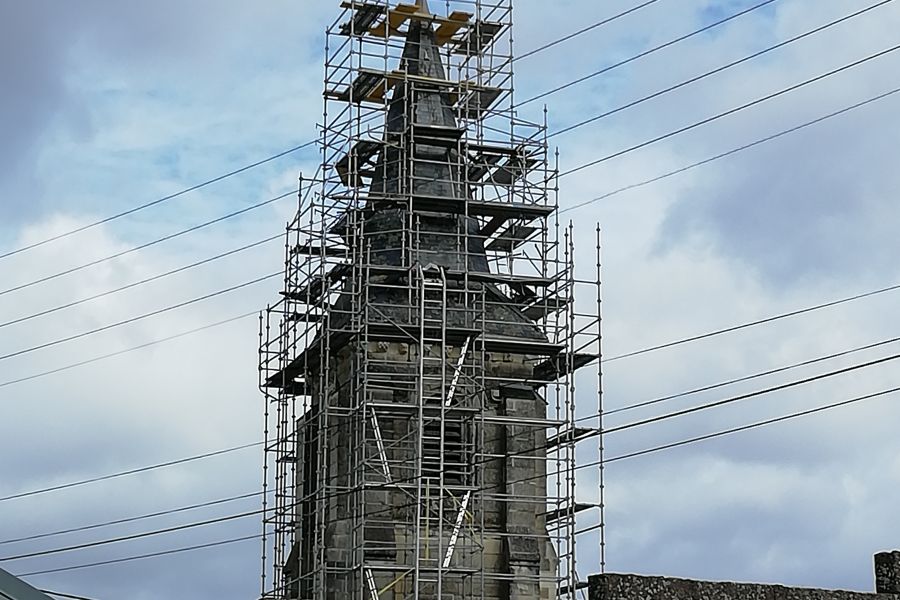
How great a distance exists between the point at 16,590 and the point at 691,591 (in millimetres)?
5939

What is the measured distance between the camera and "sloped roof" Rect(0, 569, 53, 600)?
56.4 feet

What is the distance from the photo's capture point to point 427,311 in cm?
3931

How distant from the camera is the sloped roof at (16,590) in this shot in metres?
17.2

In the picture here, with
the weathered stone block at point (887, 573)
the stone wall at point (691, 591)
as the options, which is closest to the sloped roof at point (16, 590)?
the stone wall at point (691, 591)

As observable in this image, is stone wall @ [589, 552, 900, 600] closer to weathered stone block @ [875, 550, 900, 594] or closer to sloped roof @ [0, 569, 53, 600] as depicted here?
weathered stone block @ [875, 550, 900, 594]

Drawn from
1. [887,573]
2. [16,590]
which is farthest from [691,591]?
[16,590]

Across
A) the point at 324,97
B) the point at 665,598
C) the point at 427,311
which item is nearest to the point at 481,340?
the point at 427,311

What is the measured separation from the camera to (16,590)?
17344 millimetres

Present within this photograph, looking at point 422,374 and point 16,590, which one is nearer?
point 16,590

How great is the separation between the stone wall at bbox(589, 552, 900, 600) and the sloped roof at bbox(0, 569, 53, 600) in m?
4.95

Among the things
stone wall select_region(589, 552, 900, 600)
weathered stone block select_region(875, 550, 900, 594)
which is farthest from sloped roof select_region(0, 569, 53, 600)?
weathered stone block select_region(875, 550, 900, 594)

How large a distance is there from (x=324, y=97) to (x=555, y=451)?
Answer: 968cm

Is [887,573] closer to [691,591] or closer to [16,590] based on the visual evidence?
[691,591]

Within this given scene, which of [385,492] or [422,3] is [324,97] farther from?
[385,492]
